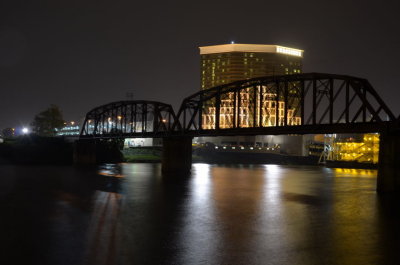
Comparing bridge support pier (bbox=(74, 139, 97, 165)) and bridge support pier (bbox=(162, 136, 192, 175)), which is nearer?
bridge support pier (bbox=(162, 136, 192, 175))

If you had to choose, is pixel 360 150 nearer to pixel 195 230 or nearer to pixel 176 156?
pixel 176 156

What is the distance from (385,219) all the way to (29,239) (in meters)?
23.0

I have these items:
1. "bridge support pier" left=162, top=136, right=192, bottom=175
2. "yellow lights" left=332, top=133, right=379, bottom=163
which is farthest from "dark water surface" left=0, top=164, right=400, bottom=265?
"yellow lights" left=332, top=133, right=379, bottom=163

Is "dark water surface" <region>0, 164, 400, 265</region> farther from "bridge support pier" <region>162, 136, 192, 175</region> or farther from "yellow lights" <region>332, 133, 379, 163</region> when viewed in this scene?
"yellow lights" <region>332, 133, 379, 163</region>

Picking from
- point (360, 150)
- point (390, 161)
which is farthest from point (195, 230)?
point (360, 150)

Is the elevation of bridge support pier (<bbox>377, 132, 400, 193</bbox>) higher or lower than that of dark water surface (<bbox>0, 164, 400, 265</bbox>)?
higher

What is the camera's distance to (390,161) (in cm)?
4884

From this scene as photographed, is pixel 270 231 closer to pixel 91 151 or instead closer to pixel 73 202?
pixel 73 202

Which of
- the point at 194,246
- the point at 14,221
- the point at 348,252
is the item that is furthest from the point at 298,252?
the point at 14,221

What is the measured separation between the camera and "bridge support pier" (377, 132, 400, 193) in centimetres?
4891

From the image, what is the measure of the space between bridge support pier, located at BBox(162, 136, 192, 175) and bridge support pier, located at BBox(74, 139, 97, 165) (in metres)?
45.9

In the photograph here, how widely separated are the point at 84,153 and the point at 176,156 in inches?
1904

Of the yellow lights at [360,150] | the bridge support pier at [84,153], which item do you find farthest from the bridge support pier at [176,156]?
the yellow lights at [360,150]

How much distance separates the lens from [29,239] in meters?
23.5
